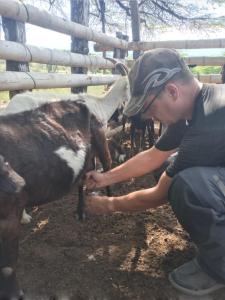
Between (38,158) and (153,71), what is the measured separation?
3.68 feet

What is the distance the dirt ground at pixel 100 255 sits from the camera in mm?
2775

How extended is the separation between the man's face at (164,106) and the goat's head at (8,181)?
939 mm

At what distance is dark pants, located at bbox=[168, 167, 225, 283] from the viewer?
102 inches

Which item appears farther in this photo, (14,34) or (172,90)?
(14,34)

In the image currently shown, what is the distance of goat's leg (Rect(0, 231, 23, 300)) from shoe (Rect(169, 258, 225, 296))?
1.11 m

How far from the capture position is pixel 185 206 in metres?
2.67

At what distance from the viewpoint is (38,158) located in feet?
9.87

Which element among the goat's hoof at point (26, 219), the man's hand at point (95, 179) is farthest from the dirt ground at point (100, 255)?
the man's hand at point (95, 179)

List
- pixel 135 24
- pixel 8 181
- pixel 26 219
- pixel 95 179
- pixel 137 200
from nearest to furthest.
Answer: pixel 8 181 → pixel 137 200 → pixel 95 179 → pixel 26 219 → pixel 135 24

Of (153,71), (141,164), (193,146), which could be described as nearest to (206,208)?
(193,146)

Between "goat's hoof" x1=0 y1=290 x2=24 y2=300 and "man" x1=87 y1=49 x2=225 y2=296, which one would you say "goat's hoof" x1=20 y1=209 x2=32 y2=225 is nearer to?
"goat's hoof" x1=0 y1=290 x2=24 y2=300

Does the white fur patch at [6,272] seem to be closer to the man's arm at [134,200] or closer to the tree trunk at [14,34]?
the man's arm at [134,200]

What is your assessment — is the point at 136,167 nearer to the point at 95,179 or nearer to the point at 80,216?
A: the point at 95,179

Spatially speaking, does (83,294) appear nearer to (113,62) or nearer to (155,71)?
(155,71)
